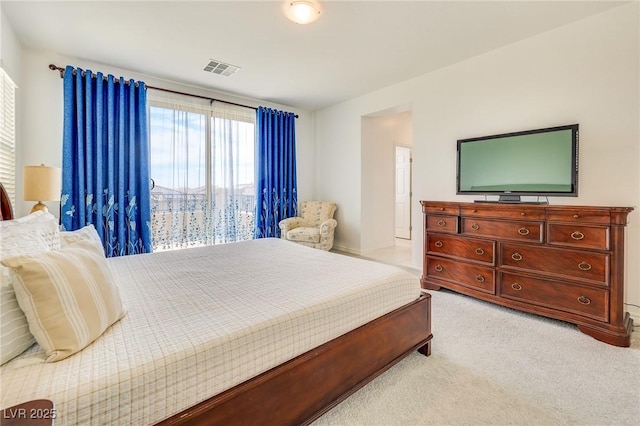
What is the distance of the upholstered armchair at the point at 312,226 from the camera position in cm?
454

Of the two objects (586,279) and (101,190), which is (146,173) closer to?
(101,190)

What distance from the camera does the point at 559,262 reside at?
7.76 feet

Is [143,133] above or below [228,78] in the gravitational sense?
below

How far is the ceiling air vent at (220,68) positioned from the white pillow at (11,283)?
8.98ft

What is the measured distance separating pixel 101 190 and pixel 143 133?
0.89 metres

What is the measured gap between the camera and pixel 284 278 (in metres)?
1.79

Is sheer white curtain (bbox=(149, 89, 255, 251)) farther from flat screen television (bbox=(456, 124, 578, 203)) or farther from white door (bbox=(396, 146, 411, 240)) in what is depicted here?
white door (bbox=(396, 146, 411, 240))

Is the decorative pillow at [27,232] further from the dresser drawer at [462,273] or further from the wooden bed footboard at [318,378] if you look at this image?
the dresser drawer at [462,273]

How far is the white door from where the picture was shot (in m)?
6.57

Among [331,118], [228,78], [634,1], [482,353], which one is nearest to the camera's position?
[482,353]

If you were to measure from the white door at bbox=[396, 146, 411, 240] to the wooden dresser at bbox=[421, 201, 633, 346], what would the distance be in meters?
3.46

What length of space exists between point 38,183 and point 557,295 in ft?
14.5

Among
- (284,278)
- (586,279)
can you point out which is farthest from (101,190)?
(586,279)

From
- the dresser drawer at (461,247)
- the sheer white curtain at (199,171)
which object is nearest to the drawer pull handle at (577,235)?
the dresser drawer at (461,247)
